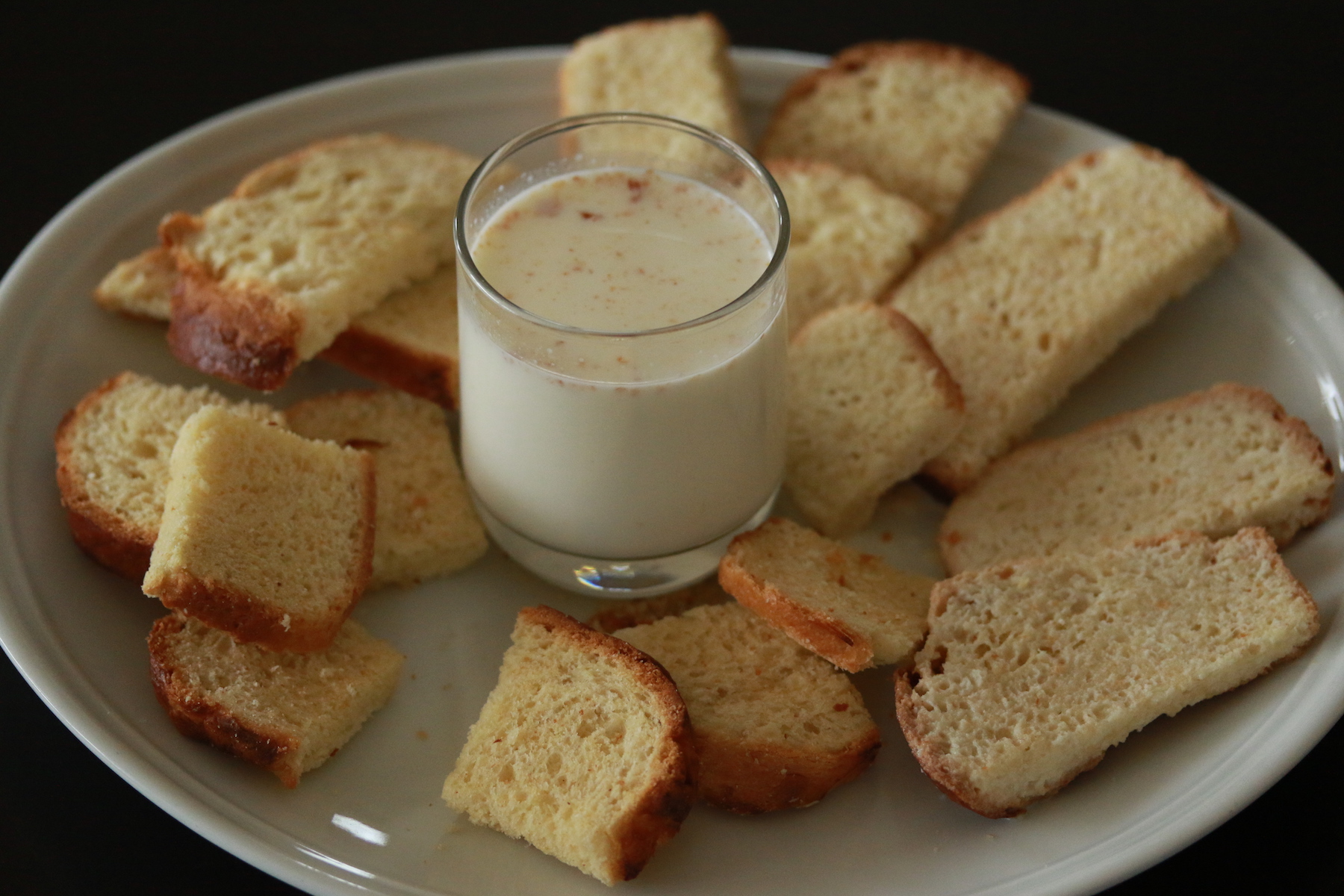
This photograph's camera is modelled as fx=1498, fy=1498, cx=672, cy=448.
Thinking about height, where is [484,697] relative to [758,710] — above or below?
below

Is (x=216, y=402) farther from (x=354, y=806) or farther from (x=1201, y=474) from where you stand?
(x=1201, y=474)

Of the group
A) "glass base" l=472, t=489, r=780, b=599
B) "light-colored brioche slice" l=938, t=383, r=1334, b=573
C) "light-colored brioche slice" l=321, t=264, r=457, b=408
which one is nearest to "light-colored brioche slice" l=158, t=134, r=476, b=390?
"light-colored brioche slice" l=321, t=264, r=457, b=408

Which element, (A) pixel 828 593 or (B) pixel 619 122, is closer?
(A) pixel 828 593

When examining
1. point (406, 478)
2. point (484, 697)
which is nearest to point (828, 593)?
point (484, 697)

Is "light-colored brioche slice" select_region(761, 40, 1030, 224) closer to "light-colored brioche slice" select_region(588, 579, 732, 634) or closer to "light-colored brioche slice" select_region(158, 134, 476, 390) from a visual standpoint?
"light-colored brioche slice" select_region(158, 134, 476, 390)

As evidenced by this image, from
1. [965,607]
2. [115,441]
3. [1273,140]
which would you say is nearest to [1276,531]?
[965,607]

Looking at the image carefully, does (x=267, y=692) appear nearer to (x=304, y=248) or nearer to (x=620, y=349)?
(x=620, y=349)
